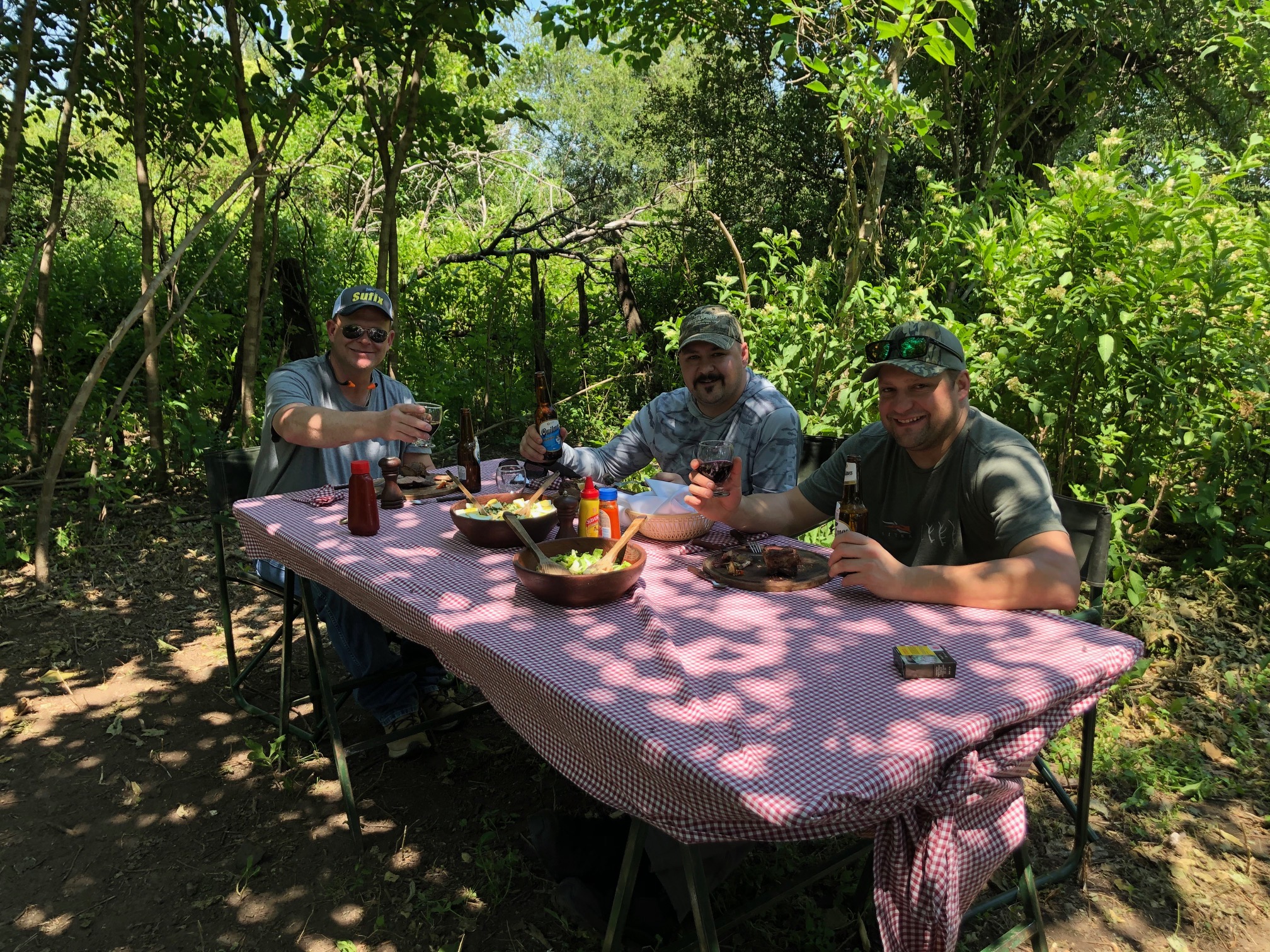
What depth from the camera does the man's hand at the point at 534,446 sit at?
315cm

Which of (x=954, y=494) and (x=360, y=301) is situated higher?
(x=360, y=301)

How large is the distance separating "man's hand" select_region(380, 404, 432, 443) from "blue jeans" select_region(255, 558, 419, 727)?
2.22ft

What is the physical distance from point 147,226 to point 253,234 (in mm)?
680

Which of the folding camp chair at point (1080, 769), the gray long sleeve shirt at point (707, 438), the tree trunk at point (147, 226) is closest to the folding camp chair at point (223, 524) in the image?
the gray long sleeve shirt at point (707, 438)

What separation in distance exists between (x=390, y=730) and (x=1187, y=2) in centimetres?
743

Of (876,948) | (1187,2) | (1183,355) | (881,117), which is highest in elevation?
(1187,2)

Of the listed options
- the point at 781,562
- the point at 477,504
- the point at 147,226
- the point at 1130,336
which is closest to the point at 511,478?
the point at 477,504

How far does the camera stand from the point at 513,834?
2.74 m

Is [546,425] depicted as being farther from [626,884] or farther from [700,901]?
[700,901]

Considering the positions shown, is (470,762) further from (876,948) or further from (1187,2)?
(1187,2)

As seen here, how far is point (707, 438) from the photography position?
319 cm

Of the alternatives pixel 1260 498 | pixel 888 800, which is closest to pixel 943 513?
pixel 888 800

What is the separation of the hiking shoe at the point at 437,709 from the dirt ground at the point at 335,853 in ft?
0.17

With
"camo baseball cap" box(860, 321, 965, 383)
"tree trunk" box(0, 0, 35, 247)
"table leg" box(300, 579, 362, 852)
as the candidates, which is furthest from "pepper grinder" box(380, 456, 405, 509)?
"tree trunk" box(0, 0, 35, 247)
